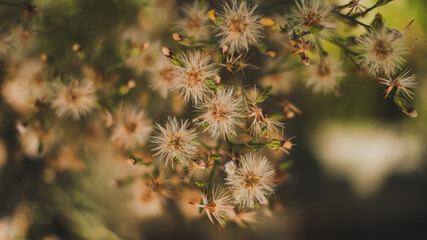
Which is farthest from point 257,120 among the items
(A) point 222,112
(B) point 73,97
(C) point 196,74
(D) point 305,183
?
(D) point 305,183

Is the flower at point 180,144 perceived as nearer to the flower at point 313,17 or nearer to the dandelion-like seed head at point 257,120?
the dandelion-like seed head at point 257,120

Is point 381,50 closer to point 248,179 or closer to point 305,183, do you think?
point 248,179

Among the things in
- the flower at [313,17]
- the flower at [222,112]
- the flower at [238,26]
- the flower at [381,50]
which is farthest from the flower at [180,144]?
the flower at [381,50]

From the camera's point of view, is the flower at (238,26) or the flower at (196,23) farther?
the flower at (196,23)

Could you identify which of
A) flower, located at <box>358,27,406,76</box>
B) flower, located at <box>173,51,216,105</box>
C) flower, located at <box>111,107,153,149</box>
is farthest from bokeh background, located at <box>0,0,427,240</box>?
flower, located at <box>173,51,216,105</box>

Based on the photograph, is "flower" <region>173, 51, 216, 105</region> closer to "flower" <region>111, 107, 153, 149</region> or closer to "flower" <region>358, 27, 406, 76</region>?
"flower" <region>111, 107, 153, 149</region>
